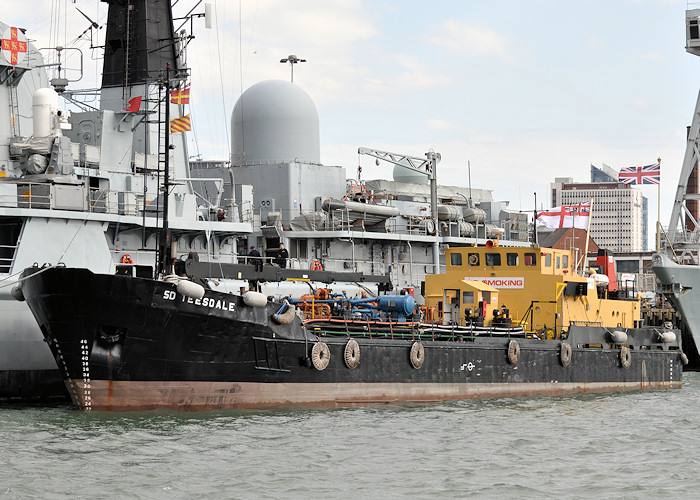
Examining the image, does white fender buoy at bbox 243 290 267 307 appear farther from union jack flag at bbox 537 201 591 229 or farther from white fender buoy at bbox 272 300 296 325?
union jack flag at bbox 537 201 591 229

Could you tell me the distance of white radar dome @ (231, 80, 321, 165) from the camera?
41.1 meters

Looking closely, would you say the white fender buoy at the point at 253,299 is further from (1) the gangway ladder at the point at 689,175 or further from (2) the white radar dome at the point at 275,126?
(1) the gangway ladder at the point at 689,175

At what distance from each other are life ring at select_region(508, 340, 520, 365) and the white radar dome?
694 inches

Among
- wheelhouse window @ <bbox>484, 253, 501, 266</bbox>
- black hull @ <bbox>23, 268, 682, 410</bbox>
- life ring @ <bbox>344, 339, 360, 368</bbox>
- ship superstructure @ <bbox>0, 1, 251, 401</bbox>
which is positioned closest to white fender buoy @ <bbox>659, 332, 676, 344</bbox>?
wheelhouse window @ <bbox>484, 253, 501, 266</bbox>

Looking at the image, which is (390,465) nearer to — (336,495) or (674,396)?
(336,495)

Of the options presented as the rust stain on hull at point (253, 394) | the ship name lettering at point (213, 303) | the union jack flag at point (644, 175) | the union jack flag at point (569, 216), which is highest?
the union jack flag at point (644, 175)

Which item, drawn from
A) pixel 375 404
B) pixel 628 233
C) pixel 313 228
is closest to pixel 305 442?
pixel 375 404

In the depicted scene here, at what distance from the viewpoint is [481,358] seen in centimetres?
2555

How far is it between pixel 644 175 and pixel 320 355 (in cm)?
2426

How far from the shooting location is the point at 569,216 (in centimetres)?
3781

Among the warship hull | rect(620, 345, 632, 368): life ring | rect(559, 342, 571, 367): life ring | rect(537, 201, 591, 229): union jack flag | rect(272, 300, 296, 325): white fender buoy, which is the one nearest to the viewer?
rect(272, 300, 296, 325): white fender buoy

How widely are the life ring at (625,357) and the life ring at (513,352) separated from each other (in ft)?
18.2

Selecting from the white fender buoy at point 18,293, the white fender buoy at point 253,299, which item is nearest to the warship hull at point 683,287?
the white fender buoy at point 253,299

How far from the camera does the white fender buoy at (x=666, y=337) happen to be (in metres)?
32.2
